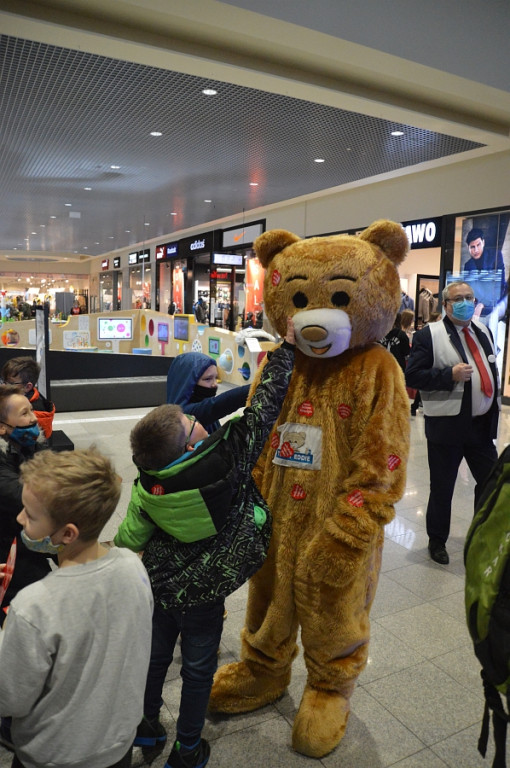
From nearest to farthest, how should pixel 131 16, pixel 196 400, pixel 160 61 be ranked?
pixel 196 400 → pixel 131 16 → pixel 160 61

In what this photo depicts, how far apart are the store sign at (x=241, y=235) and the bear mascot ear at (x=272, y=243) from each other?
501 inches

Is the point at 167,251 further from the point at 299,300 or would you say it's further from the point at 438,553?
the point at 299,300

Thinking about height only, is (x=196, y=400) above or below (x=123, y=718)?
above

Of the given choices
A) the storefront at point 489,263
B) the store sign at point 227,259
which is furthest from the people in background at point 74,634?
the store sign at point 227,259

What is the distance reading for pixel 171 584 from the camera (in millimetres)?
1646

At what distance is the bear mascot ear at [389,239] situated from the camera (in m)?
2.00

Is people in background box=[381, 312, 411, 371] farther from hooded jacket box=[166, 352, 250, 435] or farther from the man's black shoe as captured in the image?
hooded jacket box=[166, 352, 250, 435]

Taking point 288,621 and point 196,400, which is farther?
point 196,400

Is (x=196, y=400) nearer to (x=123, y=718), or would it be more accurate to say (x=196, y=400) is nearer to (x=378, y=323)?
(x=378, y=323)

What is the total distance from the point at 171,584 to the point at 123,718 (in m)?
0.44

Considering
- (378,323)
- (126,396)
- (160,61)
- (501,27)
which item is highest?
(501,27)

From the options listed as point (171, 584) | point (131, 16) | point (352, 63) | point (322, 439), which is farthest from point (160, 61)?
point (171, 584)

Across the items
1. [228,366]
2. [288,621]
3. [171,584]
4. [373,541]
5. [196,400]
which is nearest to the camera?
[171,584]

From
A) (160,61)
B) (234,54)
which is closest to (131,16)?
(160,61)
